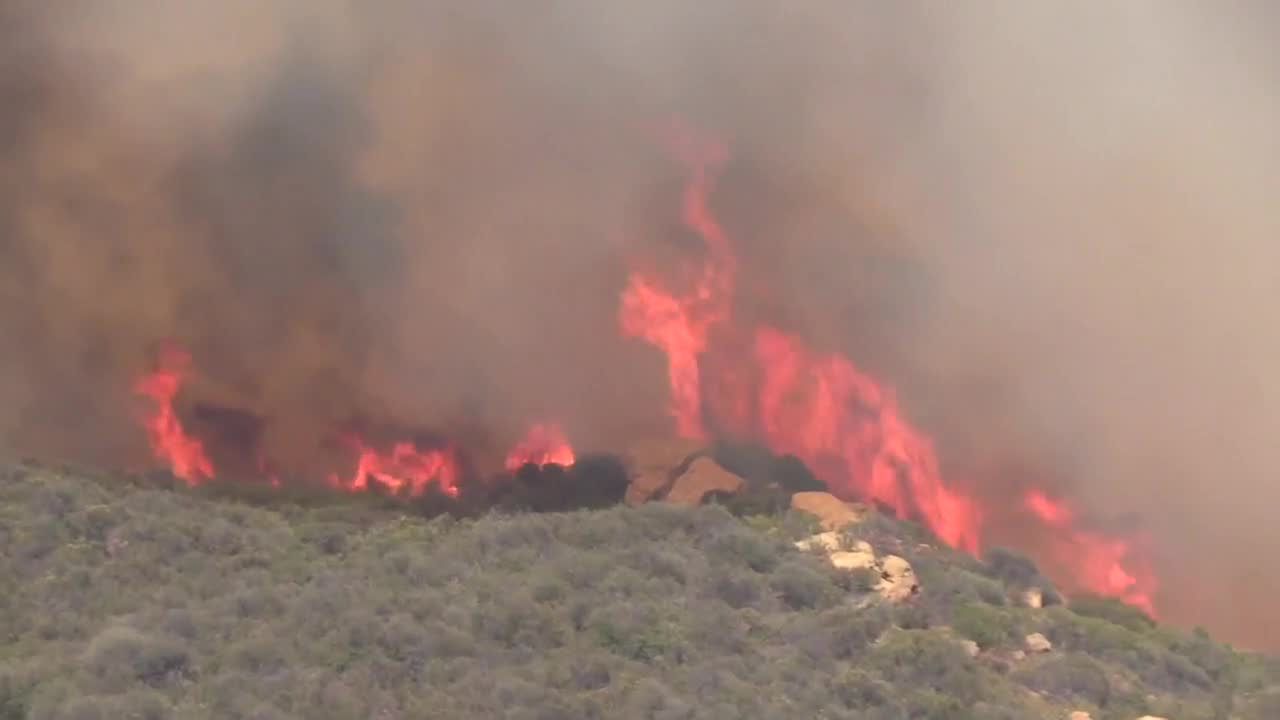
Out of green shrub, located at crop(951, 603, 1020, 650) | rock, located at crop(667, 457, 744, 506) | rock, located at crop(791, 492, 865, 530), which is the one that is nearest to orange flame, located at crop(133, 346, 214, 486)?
rock, located at crop(667, 457, 744, 506)

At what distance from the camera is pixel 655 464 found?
3008 cm

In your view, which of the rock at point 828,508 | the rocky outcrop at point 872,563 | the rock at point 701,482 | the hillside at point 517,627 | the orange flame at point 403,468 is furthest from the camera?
the orange flame at point 403,468

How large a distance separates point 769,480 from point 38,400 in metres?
16.5

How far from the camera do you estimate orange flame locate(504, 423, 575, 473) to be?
3144 cm

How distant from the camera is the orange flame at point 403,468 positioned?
1205 inches

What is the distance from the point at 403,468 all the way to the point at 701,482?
23.5ft

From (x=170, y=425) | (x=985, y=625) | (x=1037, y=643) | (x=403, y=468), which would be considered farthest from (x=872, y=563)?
(x=170, y=425)

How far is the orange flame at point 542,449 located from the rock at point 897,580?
9950mm

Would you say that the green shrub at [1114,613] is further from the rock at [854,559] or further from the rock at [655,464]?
the rock at [655,464]

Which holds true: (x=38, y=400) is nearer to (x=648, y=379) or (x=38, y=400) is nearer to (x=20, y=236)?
(x=20, y=236)

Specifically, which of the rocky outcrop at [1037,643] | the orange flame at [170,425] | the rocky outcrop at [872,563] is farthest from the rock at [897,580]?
the orange flame at [170,425]

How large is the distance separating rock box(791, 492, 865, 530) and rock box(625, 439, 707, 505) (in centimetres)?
300

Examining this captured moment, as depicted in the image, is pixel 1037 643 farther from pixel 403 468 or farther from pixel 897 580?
pixel 403 468

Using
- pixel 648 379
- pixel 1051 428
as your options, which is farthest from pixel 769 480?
pixel 1051 428
